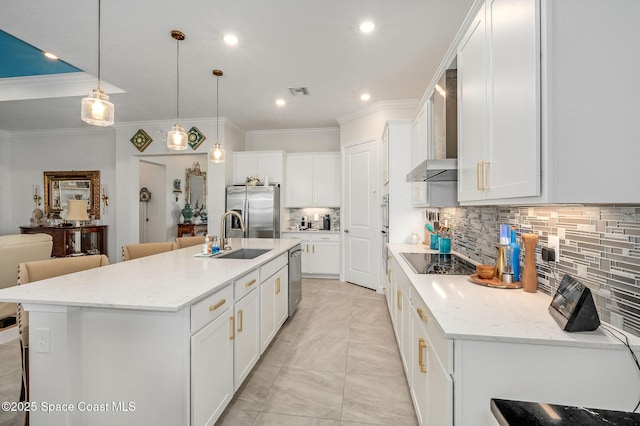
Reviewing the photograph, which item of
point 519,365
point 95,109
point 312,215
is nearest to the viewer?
point 519,365

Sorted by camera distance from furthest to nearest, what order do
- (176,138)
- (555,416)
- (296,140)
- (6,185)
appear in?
(6,185), (296,140), (176,138), (555,416)

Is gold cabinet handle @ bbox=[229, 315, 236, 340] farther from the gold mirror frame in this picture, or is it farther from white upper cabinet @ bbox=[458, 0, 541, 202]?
the gold mirror frame

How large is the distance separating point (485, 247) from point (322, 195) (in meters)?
3.58

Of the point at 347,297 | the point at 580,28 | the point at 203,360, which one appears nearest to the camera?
the point at 580,28

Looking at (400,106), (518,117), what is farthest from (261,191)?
(518,117)

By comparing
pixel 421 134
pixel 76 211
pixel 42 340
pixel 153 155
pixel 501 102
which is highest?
pixel 153 155

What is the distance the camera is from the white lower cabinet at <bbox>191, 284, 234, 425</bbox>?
138cm

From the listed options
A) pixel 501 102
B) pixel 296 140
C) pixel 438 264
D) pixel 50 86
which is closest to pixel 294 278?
pixel 438 264

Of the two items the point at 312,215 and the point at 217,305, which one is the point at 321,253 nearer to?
the point at 312,215

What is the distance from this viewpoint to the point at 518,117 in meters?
1.09

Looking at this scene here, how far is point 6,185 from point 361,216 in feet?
24.3

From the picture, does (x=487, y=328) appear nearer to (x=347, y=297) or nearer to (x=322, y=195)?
(x=347, y=297)

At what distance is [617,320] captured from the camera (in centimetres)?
105

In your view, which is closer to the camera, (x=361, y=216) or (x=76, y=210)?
(x=361, y=216)
